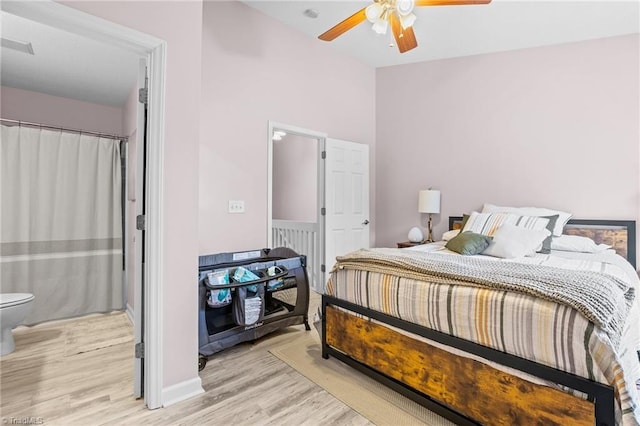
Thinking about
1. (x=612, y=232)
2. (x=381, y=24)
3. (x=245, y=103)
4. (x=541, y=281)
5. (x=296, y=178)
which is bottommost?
(x=541, y=281)

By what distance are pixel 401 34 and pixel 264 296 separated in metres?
2.23

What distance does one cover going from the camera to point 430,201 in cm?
395

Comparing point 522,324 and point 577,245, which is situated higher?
point 577,245

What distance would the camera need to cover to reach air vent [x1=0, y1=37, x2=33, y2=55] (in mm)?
2662

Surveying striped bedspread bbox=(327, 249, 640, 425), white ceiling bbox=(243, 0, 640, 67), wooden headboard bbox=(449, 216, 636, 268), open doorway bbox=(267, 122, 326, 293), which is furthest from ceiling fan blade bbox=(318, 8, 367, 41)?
wooden headboard bbox=(449, 216, 636, 268)

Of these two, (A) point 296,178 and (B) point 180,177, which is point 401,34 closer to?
(B) point 180,177

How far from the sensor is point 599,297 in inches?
52.5

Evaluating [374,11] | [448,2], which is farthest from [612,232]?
[374,11]

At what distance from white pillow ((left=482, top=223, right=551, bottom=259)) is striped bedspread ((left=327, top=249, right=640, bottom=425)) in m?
0.83

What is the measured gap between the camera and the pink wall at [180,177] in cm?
180

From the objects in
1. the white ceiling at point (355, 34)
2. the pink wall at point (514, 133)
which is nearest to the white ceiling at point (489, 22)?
the white ceiling at point (355, 34)

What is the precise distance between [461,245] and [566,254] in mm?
917

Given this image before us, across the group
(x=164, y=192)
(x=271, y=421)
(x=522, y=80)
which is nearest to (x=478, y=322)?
(x=271, y=421)

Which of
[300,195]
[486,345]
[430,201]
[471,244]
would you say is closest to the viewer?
[486,345]
